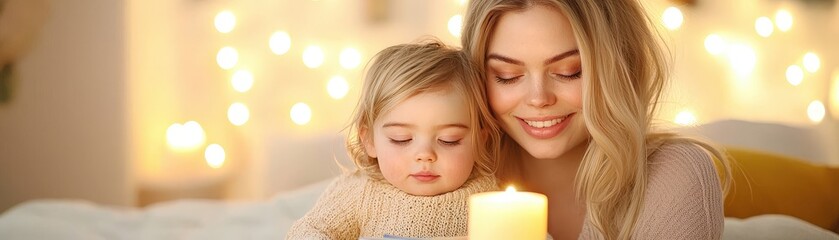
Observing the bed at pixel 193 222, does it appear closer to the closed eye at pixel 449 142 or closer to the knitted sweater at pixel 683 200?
the knitted sweater at pixel 683 200

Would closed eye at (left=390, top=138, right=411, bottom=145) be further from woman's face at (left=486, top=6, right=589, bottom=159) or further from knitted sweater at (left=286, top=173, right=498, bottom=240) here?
woman's face at (left=486, top=6, right=589, bottom=159)

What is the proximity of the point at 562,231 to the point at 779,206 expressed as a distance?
101 cm

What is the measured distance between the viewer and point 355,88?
399cm

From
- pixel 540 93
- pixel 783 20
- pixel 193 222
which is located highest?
pixel 783 20

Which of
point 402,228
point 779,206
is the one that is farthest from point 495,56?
point 779,206

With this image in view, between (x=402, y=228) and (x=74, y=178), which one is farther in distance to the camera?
(x=74, y=178)

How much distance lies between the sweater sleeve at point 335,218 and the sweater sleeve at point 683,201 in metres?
0.50

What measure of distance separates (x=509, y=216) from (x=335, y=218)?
22.4 inches

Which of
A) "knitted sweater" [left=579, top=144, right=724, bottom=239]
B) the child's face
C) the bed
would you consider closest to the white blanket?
the bed

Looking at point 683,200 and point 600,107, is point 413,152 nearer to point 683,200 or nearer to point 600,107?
point 600,107

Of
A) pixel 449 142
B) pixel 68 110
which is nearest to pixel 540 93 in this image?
pixel 449 142

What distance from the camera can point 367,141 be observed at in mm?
1730

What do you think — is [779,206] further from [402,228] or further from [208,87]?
[208,87]

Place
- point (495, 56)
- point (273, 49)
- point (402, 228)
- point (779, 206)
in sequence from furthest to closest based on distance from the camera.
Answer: point (273, 49)
point (779, 206)
point (495, 56)
point (402, 228)
